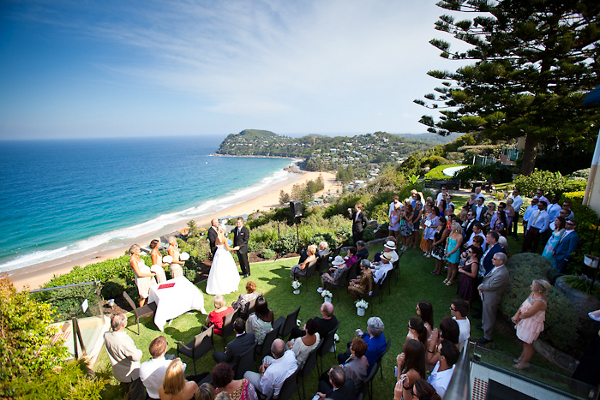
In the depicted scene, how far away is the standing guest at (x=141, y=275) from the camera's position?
5332mm

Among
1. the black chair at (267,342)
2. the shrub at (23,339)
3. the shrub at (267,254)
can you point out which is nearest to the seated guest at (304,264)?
the shrub at (267,254)

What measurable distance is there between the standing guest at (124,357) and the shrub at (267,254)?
4683 millimetres

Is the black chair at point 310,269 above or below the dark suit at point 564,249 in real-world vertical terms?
below

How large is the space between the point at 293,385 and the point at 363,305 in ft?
7.68

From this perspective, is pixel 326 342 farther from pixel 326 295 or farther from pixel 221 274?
pixel 221 274

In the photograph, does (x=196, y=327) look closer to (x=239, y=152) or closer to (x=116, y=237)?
(x=116, y=237)

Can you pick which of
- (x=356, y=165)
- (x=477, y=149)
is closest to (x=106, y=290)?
(x=477, y=149)

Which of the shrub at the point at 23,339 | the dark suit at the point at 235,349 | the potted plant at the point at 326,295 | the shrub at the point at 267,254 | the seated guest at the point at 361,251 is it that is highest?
the shrub at the point at 23,339

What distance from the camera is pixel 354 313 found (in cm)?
522

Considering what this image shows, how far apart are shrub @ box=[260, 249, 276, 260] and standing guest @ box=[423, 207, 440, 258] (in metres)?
4.38

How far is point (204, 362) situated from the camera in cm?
426

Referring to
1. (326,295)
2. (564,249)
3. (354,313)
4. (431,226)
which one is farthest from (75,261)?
(564,249)

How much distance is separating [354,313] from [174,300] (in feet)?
11.5

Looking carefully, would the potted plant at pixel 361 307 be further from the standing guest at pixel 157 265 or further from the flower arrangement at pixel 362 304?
the standing guest at pixel 157 265
